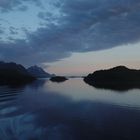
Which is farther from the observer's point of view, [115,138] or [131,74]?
[131,74]

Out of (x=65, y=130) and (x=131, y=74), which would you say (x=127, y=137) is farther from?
(x=131, y=74)

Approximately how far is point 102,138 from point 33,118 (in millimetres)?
14266

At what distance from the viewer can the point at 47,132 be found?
912 inches

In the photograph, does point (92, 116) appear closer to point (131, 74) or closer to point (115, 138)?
point (115, 138)

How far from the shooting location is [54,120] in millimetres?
30016

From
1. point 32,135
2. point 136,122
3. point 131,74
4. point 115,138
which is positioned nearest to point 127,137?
point 115,138

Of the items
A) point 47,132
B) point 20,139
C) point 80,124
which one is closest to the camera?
point 20,139

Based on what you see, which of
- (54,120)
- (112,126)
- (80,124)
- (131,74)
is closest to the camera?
(112,126)

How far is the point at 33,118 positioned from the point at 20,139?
11529 millimetres

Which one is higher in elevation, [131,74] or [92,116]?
[131,74]

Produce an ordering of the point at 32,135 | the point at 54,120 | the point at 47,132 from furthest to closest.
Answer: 1. the point at 54,120
2. the point at 47,132
3. the point at 32,135

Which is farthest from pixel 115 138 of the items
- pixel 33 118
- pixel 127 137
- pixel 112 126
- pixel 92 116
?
pixel 33 118

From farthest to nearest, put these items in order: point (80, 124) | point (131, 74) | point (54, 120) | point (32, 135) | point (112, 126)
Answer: point (131, 74) → point (54, 120) → point (80, 124) → point (112, 126) → point (32, 135)

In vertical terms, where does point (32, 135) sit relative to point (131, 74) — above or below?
below
